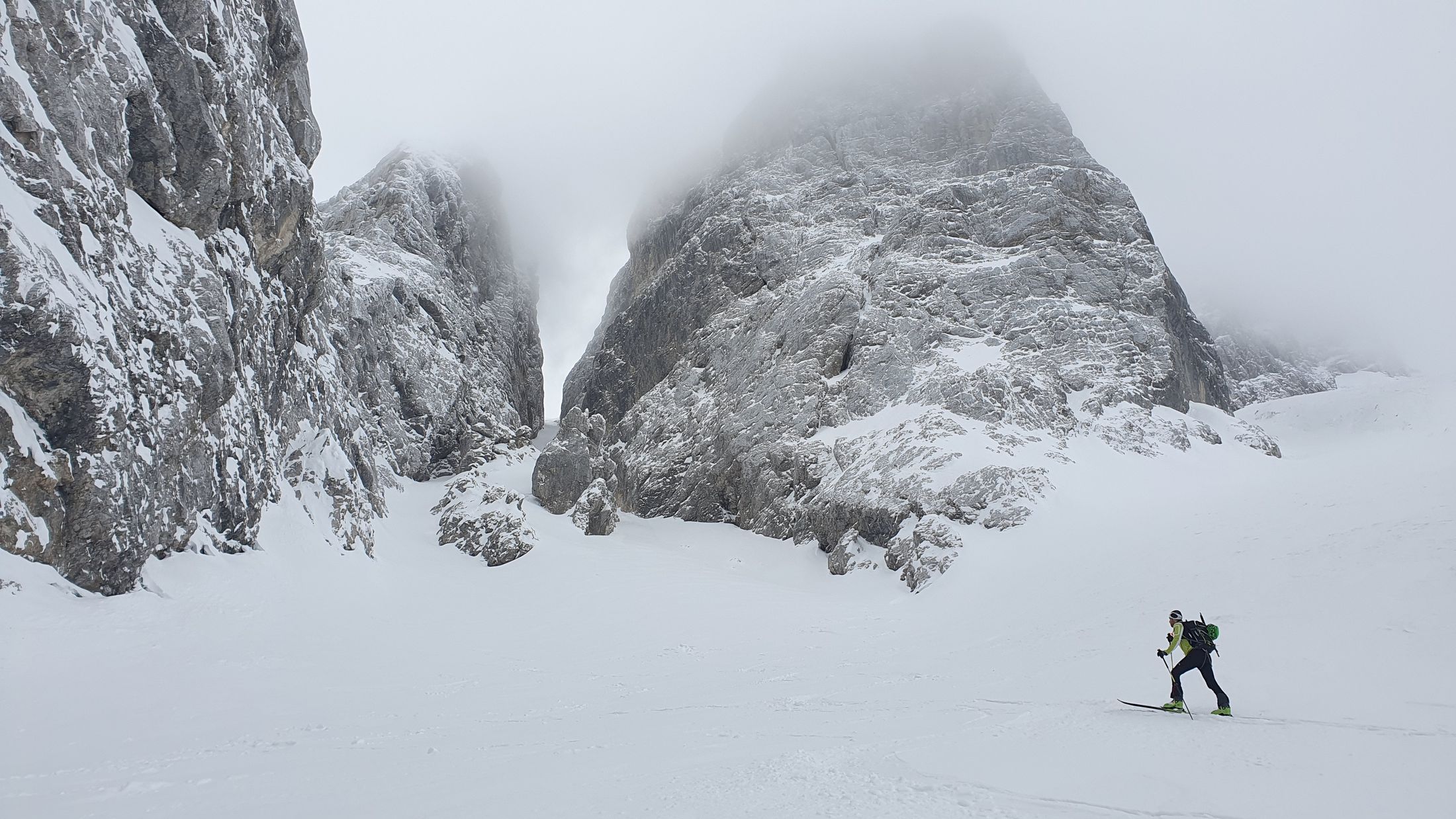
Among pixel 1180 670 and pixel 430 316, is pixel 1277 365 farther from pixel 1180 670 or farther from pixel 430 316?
pixel 1180 670

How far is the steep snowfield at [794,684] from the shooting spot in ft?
19.2

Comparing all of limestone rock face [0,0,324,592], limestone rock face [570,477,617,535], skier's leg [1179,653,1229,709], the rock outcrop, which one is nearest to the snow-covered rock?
limestone rock face [570,477,617,535]

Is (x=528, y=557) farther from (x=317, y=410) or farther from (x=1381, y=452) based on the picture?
(x=1381, y=452)

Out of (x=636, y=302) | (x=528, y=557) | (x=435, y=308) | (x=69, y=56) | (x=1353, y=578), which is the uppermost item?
(x=636, y=302)

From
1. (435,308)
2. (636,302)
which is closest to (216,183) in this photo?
(435,308)

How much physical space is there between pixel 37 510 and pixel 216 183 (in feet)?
29.2

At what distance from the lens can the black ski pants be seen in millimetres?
7727

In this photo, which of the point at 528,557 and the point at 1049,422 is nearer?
the point at 528,557

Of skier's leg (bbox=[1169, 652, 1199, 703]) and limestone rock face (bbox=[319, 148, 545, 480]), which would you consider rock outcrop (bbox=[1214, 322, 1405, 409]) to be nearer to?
limestone rock face (bbox=[319, 148, 545, 480])

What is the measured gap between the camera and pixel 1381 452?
Answer: 825 inches

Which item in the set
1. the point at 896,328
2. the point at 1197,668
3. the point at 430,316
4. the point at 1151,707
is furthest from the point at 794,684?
the point at 430,316

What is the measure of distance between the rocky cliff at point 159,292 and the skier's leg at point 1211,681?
1541cm

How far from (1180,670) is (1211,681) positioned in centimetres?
30

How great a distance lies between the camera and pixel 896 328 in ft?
109
